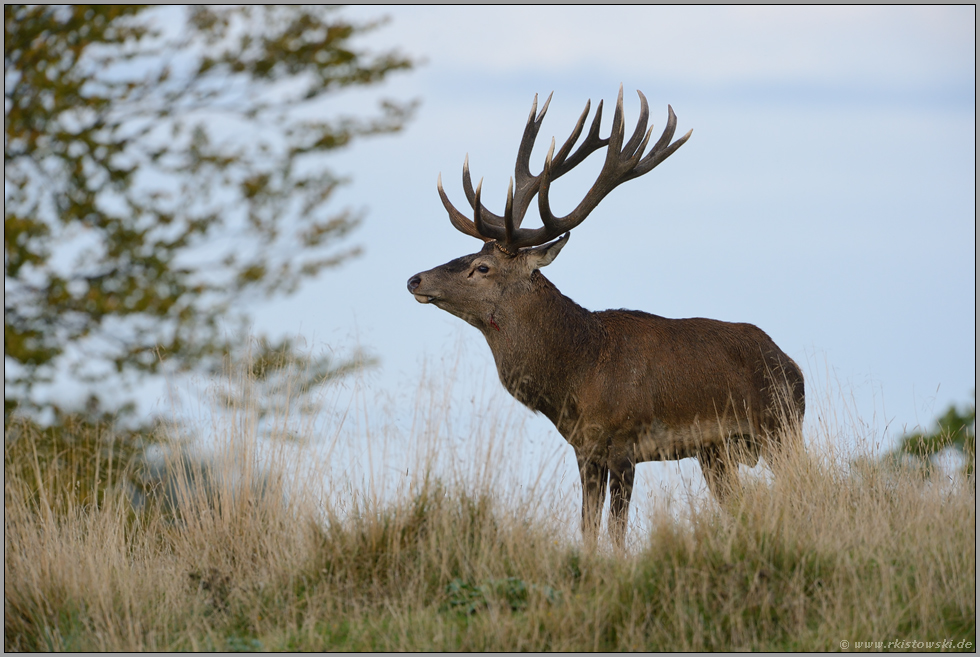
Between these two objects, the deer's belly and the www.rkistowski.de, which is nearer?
the www.rkistowski.de

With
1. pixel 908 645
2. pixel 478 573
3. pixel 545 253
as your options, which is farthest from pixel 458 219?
pixel 908 645

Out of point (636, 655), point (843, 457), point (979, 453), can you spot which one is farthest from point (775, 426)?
point (636, 655)

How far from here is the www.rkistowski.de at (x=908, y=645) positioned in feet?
15.0

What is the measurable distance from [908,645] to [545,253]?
3782mm

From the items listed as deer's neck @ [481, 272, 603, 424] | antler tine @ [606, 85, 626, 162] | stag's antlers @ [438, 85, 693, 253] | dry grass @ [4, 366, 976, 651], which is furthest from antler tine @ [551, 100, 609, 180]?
dry grass @ [4, 366, 976, 651]

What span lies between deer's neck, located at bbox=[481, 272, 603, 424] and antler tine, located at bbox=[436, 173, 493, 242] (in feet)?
2.70

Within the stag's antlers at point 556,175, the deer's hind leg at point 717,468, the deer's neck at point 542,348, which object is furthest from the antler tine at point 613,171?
the deer's hind leg at point 717,468

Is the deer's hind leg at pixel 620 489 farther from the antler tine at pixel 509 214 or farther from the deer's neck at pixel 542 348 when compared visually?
the antler tine at pixel 509 214

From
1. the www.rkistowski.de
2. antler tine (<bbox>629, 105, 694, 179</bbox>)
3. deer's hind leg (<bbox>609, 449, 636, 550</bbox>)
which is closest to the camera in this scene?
the www.rkistowski.de

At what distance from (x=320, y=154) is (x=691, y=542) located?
7.77 meters

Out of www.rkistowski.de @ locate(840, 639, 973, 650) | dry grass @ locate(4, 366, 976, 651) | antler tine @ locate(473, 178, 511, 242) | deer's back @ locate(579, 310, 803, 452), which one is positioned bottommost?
www.rkistowski.de @ locate(840, 639, 973, 650)

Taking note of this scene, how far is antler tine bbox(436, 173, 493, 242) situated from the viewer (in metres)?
7.98

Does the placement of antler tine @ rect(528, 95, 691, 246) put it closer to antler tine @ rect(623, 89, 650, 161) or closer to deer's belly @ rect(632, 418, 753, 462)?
antler tine @ rect(623, 89, 650, 161)

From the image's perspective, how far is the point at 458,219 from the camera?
8070 mm
